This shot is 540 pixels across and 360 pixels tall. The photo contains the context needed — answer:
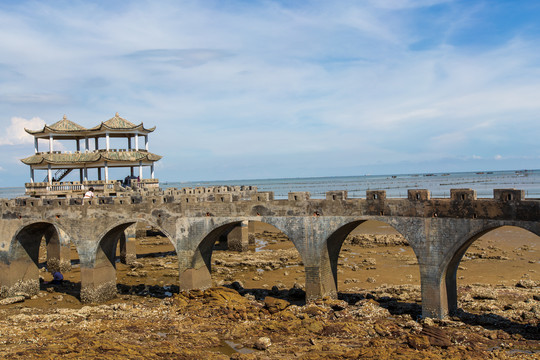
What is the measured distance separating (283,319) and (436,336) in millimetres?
5800

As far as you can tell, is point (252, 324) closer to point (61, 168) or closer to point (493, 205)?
point (493, 205)

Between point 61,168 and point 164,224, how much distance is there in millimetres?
16242

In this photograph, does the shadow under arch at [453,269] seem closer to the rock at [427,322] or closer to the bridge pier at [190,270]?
the rock at [427,322]

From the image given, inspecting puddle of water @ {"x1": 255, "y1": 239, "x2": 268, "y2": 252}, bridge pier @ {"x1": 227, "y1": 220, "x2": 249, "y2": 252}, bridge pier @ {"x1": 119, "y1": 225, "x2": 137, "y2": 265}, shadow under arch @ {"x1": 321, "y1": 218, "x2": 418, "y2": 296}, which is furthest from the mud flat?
puddle of water @ {"x1": 255, "y1": 239, "x2": 268, "y2": 252}

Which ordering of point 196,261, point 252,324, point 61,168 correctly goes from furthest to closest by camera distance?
point 61,168, point 196,261, point 252,324

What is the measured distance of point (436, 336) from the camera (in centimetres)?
1620

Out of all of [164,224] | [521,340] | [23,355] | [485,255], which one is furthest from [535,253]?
[23,355]

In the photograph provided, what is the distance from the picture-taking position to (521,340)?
1606 centimetres

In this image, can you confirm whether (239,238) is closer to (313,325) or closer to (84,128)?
(84,128)

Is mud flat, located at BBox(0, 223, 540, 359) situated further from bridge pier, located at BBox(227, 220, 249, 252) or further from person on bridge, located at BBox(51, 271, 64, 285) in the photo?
bridge pier, located at BBox(227, 220, 249, 252)

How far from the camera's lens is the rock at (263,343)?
656 inches

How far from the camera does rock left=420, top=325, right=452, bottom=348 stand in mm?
15812

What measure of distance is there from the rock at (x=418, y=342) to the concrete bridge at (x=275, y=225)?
8.31 ft

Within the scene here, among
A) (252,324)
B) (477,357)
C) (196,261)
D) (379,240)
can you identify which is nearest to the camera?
(477,357)
